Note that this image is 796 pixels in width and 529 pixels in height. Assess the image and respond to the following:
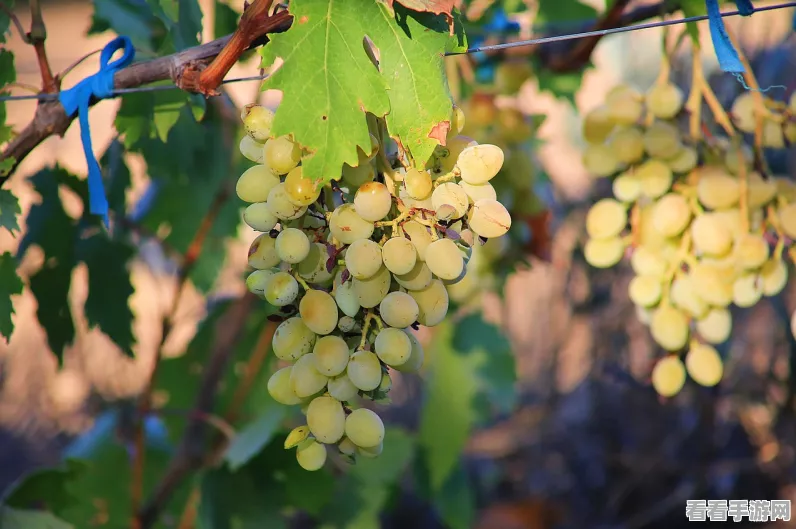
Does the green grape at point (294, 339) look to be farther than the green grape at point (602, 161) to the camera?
No

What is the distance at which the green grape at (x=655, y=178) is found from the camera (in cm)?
76

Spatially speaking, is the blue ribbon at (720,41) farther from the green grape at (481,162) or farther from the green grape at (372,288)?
the green grape at (372,288)

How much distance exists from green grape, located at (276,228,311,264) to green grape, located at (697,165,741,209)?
0.44m

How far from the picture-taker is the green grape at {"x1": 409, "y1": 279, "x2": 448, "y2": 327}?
51 centimetres

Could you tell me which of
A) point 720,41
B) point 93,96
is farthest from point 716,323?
point 93,96

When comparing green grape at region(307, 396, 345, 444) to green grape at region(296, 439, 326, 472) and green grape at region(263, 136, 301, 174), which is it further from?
green grape at region(263, 136, 301, 174)

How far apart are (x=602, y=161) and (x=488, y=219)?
36cm

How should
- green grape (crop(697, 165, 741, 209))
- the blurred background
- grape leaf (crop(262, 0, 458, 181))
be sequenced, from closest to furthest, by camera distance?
1. grape leaf (crop(262, 0, 458, 181))
2. green grape (crop(697, 165, 741, 209))
3. the blurred background

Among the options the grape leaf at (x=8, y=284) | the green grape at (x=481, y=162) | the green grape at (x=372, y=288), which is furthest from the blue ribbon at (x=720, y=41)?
the grape leaf at (x=8, y=284)

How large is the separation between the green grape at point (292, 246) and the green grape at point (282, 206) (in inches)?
0.5

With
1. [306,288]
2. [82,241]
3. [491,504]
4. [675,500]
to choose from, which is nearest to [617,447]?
[675,500]

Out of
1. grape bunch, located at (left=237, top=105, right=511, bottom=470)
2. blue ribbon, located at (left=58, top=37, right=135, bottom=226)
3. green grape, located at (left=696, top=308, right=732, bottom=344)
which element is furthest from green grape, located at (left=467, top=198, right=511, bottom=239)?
green grape, located at (left=696, top=308, right=732, bottom=344)

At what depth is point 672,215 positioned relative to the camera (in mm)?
736

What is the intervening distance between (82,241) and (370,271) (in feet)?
2.02
